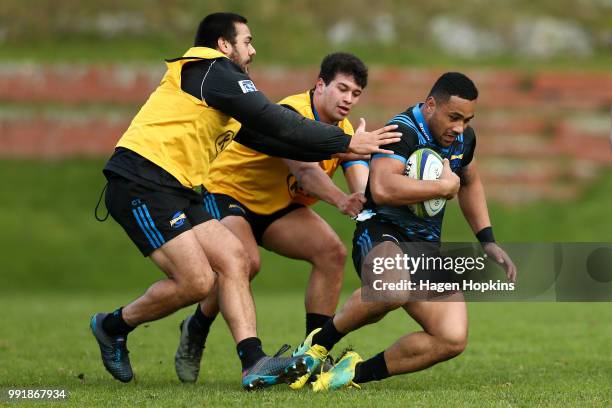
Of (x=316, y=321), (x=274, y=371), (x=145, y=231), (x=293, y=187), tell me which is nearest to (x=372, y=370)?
(x=274, y=371)

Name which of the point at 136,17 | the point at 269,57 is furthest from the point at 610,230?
the point at 136,17

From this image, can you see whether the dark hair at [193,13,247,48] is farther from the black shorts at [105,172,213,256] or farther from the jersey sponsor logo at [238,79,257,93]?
the black shorts at [105,172,213,256]

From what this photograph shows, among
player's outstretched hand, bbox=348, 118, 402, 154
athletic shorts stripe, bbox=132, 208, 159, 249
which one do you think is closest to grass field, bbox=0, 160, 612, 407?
athletic shorts stripe, bbox=132, 208, 159, 249

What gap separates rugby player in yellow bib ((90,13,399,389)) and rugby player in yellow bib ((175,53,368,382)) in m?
0.77

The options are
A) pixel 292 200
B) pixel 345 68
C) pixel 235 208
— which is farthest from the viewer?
pixel 292 200

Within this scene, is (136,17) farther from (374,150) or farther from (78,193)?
(374,150)

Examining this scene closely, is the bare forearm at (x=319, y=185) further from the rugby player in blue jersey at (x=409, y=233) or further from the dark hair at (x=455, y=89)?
the dark hair at (x=455, y=89)

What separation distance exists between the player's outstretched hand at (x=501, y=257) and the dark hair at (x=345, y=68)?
1.45m

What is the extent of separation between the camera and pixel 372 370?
697 centimetres

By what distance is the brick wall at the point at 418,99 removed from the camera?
2356 centimetres

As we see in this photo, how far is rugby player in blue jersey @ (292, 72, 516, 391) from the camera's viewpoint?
672 centimetres

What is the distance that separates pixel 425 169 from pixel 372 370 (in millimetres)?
1302

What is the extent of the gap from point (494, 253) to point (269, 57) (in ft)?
62.3

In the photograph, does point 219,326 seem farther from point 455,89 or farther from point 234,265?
point 455,89
